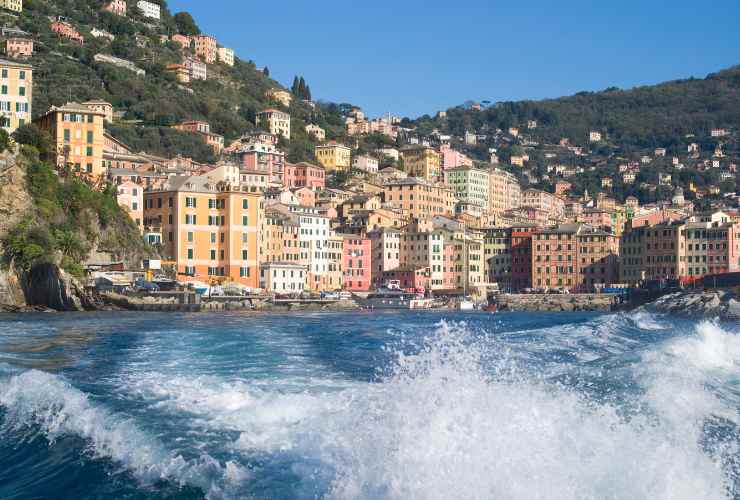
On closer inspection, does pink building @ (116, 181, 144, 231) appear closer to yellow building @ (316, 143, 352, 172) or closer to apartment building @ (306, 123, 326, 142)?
yellow building @ (316, 143, 352, 172)

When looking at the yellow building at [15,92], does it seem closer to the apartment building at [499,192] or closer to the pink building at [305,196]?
the pink building at [305,196]

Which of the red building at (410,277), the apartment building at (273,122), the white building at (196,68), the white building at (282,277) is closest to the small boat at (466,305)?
the red building at (410,277)

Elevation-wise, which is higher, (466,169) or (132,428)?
(466,169)

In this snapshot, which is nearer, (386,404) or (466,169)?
(386,404)

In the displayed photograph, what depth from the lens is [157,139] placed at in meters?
140

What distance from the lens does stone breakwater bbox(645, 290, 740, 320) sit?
74.3 m

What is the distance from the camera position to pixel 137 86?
6147 inches

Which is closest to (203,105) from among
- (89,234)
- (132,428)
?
(89,234)

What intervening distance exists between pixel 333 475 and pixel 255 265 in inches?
3089

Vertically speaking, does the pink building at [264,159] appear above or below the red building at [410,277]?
above

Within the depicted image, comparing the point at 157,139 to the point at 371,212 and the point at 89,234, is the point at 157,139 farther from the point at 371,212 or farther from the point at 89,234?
the point at 89,234

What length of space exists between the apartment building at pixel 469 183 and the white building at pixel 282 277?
82519 millimetres

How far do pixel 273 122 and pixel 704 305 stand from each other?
112m

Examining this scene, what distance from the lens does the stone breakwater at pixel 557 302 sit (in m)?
106
